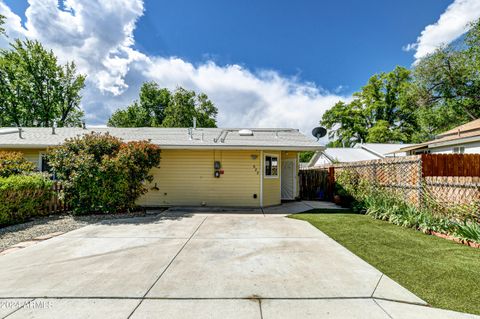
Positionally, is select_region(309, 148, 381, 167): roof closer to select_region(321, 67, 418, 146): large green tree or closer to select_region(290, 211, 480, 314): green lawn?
select_region(321, 67, 418, 146): large green tree

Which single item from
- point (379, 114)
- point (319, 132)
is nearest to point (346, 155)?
point (319, 132)

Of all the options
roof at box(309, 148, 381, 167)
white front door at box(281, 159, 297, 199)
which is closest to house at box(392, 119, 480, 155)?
roof at box(309, 148, 381, 167)

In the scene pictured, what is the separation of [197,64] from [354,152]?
49.8 ft

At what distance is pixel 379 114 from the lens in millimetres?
30406

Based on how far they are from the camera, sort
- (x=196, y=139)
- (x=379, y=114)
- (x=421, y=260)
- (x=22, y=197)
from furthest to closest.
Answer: (x=379, y=114) < (x=196, y=139) < (x=22, y=197) < (x=421, y=260)

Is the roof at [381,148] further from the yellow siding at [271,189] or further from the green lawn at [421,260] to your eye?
the green lawn at [421,260]

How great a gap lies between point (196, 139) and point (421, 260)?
8.55 m

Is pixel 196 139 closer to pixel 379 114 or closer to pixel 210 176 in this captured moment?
pixel 210 176

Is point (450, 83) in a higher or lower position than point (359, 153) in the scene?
higher

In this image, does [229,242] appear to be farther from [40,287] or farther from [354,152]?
[354,152]

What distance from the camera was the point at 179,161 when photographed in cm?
959

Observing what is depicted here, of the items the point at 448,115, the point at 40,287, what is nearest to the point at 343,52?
the point at 448,115

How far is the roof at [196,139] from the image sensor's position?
29.1ft

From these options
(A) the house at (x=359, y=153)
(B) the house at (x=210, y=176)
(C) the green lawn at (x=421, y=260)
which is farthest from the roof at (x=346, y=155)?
(C) the green lawn at (x=421, y=260)
